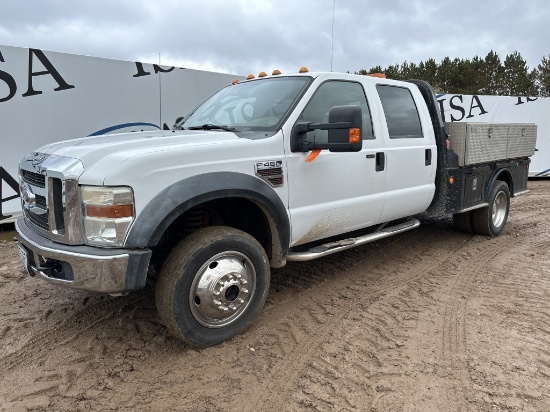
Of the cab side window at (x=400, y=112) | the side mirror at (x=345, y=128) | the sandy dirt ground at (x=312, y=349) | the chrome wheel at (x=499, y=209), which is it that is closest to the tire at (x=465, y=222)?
the chrome wheel at (x=499, y=209)

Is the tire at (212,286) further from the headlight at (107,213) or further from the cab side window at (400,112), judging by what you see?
the cab side window at (400,112)

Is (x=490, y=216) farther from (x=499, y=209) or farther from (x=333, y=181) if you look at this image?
(x=333, y=181)

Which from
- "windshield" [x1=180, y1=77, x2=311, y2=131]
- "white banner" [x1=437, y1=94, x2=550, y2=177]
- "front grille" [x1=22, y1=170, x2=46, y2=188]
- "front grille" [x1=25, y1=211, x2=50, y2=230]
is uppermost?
"white banner" [x1=437, y1=94, x2=550, y2=177]

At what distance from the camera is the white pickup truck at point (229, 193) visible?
8.34 feet

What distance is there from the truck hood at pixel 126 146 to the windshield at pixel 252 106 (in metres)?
0.33

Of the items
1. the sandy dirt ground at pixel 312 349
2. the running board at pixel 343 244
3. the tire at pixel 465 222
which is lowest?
the sandy dirt ground at pixel 312 349

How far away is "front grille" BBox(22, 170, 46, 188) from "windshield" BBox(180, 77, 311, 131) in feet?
4.41

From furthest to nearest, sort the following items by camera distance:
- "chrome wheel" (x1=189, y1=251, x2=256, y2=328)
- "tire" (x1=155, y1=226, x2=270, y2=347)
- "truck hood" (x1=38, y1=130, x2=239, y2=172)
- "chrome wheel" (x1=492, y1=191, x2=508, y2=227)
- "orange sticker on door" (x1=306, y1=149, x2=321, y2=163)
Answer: "chrome wheel" (x1=492, y1=191, x2=508, y2=227), "orange sticker on door" (x1=306, y1=149, x2=321, y2=163), "chrome wheel" (x1=189, y1=251, x2=256, y2=328), "tire" (x1=155, y1=226, x2=270, y2=347), "truck hood" (x1=38, y1=130, x2=239, y2=172)

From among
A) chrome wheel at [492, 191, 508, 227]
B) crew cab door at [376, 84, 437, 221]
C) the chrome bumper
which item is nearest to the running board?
crew cab door at [376, 84, 437, 221]

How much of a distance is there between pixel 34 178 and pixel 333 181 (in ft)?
7.34

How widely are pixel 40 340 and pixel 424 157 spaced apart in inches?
154

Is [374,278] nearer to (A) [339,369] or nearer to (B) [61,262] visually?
(A) [339,369]

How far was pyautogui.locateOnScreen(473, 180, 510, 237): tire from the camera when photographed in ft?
19.2

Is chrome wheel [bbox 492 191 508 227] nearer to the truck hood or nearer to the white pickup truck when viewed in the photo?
the white pickup truck
